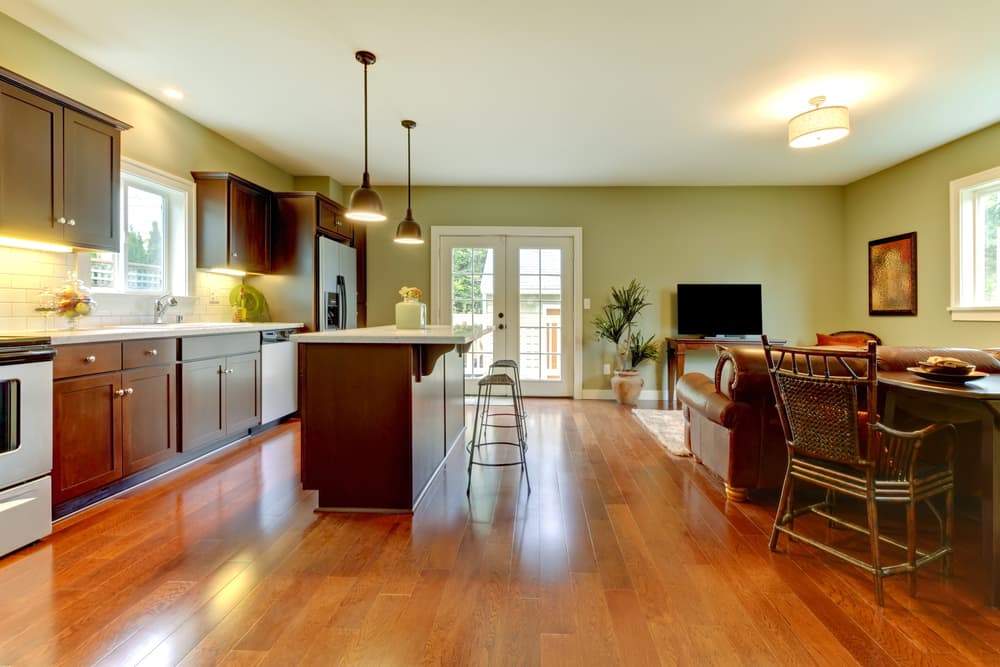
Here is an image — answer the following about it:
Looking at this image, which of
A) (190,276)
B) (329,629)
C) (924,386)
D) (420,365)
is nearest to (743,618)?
(924,386)

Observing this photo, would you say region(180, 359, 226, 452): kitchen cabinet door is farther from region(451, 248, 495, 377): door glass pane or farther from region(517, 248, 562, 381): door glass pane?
region(517, 248, 562, 381): door glass pane

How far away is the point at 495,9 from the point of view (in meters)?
2.46

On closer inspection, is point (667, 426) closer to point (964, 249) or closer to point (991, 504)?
point (991, 504)

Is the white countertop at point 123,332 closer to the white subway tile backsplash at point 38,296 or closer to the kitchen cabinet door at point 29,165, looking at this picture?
the white subway tile backsplash at point 38,296

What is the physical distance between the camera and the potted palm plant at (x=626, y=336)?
5340 millimetres

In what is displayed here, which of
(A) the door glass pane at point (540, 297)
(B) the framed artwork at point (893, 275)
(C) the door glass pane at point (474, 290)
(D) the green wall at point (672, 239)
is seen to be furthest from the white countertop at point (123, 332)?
(B) the framed artwork at point (893, 275)

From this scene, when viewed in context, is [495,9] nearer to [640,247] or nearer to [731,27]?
[731,27]

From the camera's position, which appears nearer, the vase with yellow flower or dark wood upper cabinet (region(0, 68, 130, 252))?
dark wood upper cabinet (region(0, 68, 130, 252))

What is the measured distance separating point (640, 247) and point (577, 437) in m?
2.90

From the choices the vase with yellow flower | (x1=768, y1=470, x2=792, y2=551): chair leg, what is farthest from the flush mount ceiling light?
the vase with yellow flower

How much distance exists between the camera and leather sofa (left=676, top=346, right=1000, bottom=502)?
2334 mm

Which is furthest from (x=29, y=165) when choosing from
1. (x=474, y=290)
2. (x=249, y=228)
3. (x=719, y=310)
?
(x=719, y=310)

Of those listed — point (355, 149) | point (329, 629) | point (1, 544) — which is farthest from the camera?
point (355, 149)

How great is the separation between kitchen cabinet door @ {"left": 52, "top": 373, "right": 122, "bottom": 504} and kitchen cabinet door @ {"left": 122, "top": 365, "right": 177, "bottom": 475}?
0.19 feet
